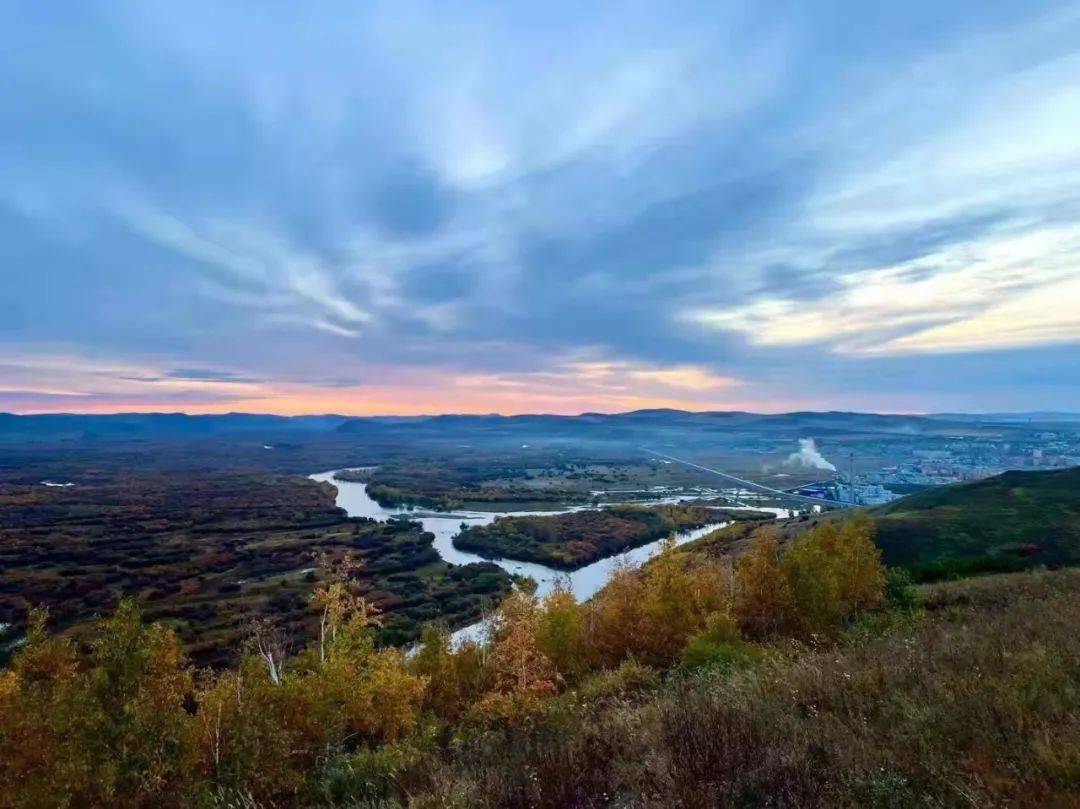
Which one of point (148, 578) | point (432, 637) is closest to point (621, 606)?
point (432, 637)

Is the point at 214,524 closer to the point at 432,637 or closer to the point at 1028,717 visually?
the point at 432,637

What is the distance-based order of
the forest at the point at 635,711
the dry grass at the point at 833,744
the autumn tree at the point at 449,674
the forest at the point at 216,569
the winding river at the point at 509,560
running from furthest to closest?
the winding river at the point at 509,560, the forest at the point at 216,569, the autumn tree at the point at 449,674, the forest at the point at 635,711, the dry grass at the point at 833,744

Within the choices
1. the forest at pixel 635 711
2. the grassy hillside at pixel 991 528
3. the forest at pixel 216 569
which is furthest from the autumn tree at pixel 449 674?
the grassy hillside at pixel 991 528

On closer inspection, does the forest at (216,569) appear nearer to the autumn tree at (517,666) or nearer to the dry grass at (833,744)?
the autumn tree at (517,666)

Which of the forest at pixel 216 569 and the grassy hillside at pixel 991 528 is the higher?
the grassy hillside at pixel 991 528

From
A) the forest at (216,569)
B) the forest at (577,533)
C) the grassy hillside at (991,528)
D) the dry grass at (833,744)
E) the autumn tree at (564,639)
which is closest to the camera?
the dry grass at (833,744)

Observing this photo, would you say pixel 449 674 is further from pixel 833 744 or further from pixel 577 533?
pixel 577 533

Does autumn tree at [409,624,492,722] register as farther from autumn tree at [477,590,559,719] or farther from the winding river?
the winding river

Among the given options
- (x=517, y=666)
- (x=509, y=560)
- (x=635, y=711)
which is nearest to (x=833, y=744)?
(x=635, y=711)
